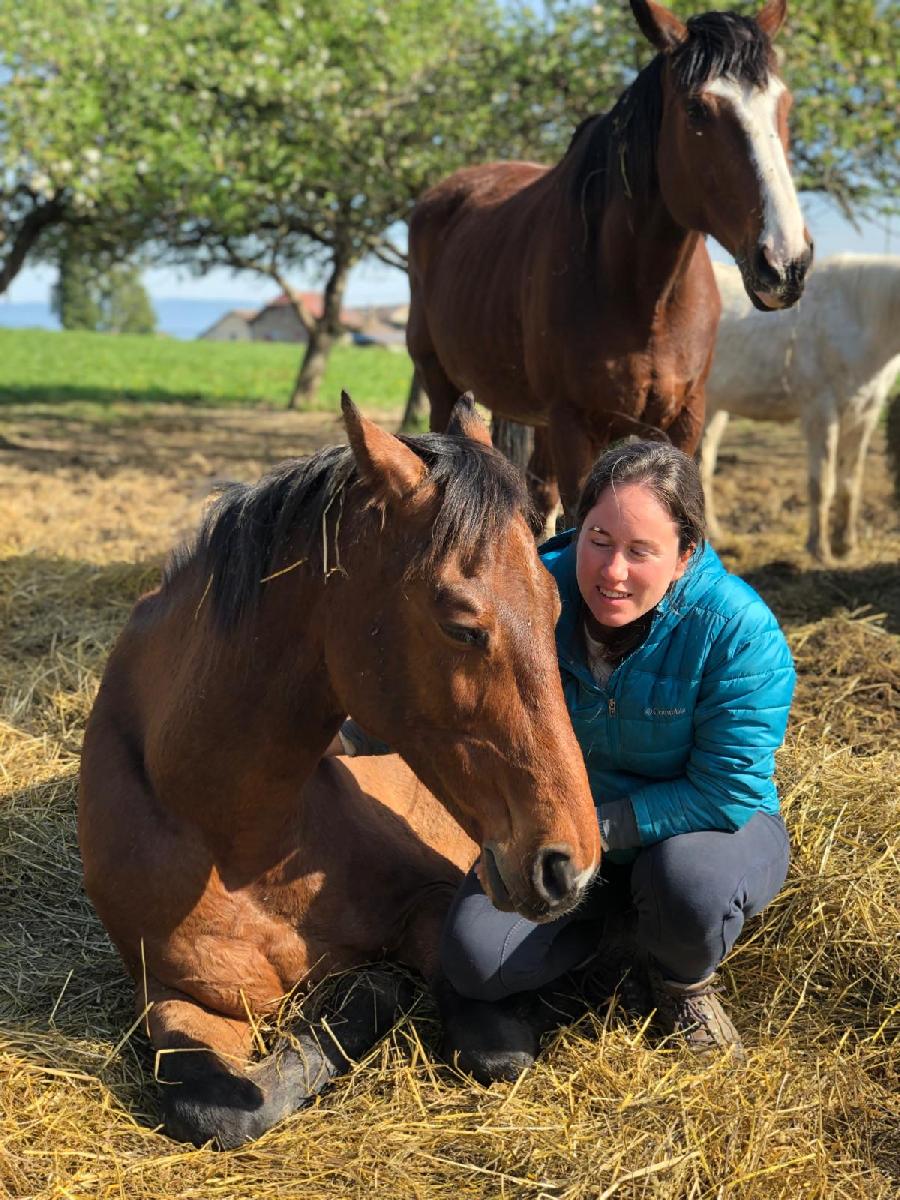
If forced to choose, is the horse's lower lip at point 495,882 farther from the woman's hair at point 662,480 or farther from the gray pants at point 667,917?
the woman's hair at point 662,480

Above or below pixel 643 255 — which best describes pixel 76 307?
above

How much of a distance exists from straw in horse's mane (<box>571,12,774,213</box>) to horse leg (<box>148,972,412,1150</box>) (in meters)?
3.08

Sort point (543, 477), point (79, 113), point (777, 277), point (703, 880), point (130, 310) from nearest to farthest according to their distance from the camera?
1. point (703, 880)
2. point (777, 277)
3. point (543, 477)
4. point (79, 113)
5. point (130, 310)

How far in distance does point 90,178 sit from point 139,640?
11.0m

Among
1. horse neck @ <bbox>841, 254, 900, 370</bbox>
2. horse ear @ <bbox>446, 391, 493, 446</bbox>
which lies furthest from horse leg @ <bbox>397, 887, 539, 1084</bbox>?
horse neck @ <bbox>841, 254, 900, 370</bbox>

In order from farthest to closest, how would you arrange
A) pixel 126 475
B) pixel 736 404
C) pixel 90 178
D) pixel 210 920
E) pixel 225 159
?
pixel 225 159, pixel 90 178, pixel 126 475, pixel 736 404, pixel 210 920

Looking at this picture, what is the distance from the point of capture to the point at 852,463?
291 inches

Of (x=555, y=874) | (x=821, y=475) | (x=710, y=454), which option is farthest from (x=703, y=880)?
(x=710, y=454)

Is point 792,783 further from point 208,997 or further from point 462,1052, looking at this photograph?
point 208,997

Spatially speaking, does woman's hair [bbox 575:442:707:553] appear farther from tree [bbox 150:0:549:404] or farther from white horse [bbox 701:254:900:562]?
A: tree [bbox 150:0:549:404]

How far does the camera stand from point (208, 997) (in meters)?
2.59

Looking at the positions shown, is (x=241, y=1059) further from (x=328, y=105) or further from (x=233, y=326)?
A: (x=233, y=326)

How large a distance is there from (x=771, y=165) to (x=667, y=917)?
2591mm

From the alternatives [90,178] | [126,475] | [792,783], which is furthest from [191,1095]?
[90,178]
